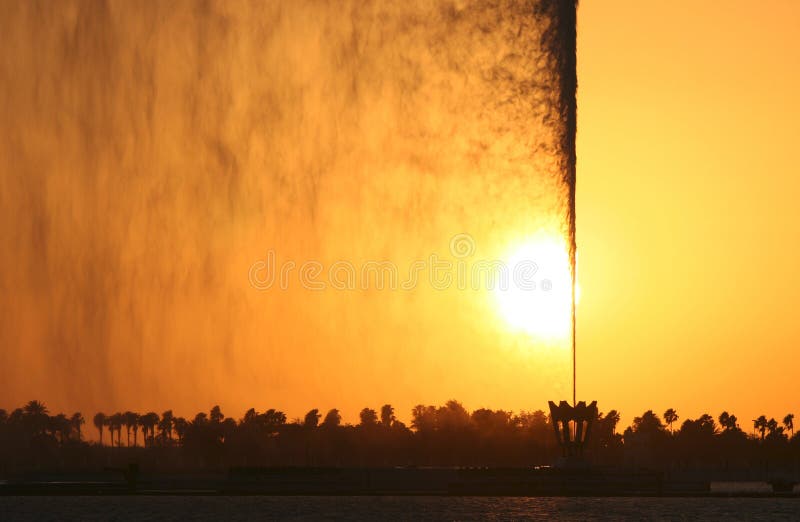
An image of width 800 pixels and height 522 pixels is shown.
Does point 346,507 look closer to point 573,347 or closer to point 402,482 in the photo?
point 402,482

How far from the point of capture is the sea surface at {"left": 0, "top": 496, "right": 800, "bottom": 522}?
11294 centimetres

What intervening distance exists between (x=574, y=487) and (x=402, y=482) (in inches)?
865

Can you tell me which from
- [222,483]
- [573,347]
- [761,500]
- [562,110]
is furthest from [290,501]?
[562,110]

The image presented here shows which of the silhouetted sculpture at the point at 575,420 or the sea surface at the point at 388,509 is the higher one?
the silhouetted sculpture at the point at 575,420

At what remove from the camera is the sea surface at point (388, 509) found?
371 feet

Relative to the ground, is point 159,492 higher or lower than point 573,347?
lower

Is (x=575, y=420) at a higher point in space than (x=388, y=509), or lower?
higher

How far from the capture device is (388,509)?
408 feet

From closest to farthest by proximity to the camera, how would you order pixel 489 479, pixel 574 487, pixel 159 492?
1. pixel 574 487
2. pixel 489 479
3. pixel 159 492

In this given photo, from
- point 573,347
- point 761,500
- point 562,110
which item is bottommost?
point 761,500

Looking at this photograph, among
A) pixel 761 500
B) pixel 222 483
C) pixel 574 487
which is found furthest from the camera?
pixel 761 500

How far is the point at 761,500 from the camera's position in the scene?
15738 centimetres

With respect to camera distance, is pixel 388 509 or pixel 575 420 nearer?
pixel 575 420

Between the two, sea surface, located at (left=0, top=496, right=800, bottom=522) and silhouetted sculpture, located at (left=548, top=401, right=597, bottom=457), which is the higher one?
silhouetted sculpture, located at (left=548, top=401, right=597, bottom=457)
